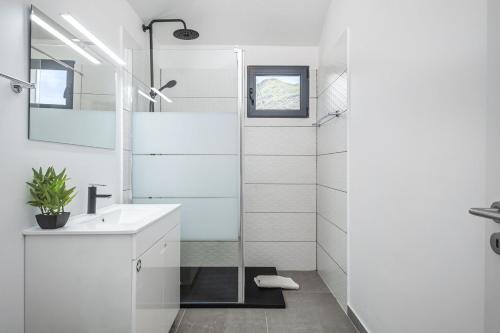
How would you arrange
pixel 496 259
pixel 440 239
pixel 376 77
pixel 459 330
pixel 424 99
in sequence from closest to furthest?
pixel 496 259 < pixel 459 330 < pixel 440 239 < pixel 424 99 < pixel 376 77

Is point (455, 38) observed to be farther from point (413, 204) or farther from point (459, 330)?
point (459, 330)

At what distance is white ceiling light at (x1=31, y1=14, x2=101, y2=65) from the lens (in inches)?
56.0

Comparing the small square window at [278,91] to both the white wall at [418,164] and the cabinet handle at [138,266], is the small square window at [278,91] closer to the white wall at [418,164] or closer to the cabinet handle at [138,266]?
the white wall at [418,164]

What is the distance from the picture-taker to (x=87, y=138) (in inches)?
73.4

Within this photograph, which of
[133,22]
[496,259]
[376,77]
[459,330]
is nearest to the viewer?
[496,259]

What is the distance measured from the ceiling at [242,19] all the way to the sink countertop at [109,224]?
5.76ft

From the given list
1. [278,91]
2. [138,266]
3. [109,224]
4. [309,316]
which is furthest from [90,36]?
[309,316]

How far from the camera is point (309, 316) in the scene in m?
2.26

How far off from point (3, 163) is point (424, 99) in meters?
1.76

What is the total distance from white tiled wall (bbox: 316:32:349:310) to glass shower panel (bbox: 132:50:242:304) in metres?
0.80

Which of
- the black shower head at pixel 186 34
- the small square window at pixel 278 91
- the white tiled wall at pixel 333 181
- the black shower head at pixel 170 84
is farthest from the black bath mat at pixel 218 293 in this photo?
the black shower head at pixel 186 34

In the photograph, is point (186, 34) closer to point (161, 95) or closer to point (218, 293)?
point (161, 95)

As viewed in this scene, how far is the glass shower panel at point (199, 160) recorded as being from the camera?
2.40 metres

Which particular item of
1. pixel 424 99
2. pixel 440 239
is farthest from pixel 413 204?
pixel 424 99
